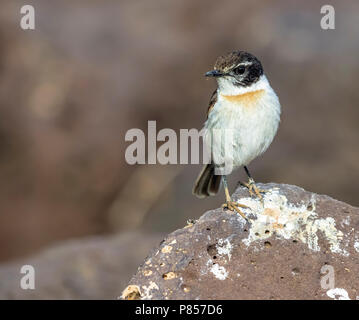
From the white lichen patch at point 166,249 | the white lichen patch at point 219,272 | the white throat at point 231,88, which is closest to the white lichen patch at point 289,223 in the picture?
the white lichen patch at point 219,272

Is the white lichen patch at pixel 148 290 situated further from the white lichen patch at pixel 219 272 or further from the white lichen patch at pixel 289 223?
the white lichen patch at pixel 289 223

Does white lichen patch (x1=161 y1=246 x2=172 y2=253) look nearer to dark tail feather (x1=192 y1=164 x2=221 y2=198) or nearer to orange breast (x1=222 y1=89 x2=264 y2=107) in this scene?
orange breast (x1=222 y1=89 x2=264 y2=107)

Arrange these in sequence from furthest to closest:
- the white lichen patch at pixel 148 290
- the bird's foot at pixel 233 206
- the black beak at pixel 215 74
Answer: the black beak at pixel 215 74 < the bird's foot at pixel 233 206 < the white lichen patch at pixel 148 290

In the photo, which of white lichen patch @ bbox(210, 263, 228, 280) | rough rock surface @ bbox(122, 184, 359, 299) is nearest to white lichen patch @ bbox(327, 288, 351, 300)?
rough rock surface @ bbox(122, 184, 359, 299)

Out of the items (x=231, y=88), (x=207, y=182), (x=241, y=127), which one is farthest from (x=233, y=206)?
(x=207, y=182)

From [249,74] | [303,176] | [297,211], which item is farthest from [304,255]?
[303,176]

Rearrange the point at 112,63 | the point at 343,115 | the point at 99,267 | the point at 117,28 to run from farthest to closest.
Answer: the point at 117,28
the point at 112,63
the point at 343,115
the point at 99,267

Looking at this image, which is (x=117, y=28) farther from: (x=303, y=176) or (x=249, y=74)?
(x=249, y=74)
